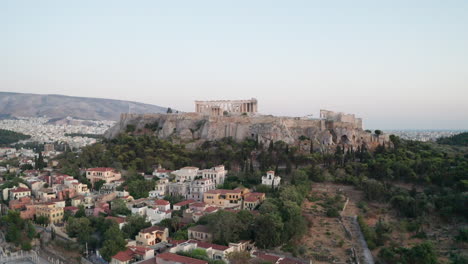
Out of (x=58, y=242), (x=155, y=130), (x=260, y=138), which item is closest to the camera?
(x=58, y=242)

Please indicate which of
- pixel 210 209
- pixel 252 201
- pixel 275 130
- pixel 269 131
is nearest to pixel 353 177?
pixel 252 201

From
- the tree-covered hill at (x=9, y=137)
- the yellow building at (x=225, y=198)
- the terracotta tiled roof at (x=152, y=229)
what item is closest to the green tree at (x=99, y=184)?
the yellow building at (x=225, y=198)

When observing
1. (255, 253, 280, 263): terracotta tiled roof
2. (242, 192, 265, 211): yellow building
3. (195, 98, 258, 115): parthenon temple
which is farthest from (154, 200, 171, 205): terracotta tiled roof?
(195, 98, 258, 115): parthenon temple

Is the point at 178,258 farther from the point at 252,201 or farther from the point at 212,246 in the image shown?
the point at 252,201

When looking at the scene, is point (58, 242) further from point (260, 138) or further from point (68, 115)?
point (68, 115)

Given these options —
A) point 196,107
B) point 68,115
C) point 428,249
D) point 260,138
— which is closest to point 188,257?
point 428,249

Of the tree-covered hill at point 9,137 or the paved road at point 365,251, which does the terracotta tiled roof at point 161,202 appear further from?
the tree-covered hill at point 9,137
